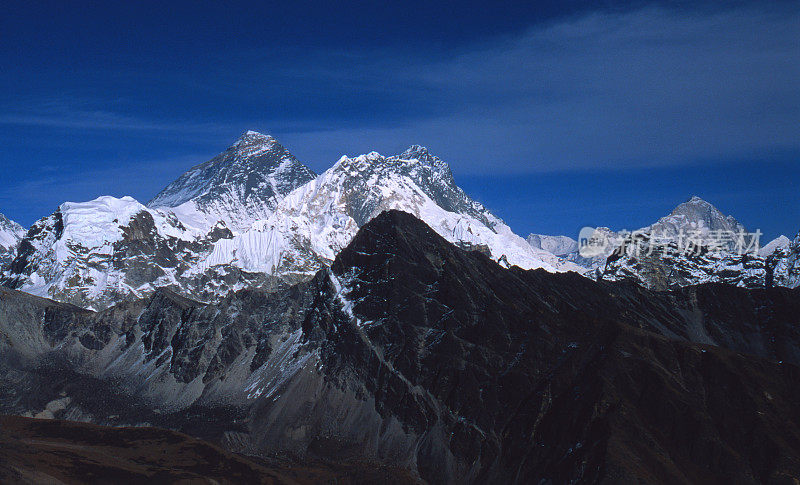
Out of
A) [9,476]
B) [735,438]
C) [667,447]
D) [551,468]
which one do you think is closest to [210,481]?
[9,476]

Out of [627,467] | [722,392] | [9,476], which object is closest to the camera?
[9,476]

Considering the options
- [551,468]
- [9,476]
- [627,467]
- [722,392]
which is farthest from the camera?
[722,392]

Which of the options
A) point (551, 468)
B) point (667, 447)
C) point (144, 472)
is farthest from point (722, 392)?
point (144, 472)

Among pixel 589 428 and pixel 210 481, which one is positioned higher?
pixel 589 428

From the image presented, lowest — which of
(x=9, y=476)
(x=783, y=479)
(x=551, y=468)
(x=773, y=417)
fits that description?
(x=9, y=476)

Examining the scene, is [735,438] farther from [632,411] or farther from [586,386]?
[586,386]

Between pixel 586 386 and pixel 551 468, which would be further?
pixel 586 386

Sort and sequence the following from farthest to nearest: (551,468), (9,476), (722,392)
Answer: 1. (722,392)
2. (551,468)
3. (9,476)

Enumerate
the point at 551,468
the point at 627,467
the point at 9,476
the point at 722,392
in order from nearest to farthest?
the point at 9,476 → the point at 627,467 → the point at 551,468 → the point at 722,392

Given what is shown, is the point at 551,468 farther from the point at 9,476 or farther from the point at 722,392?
the point at 9,476
